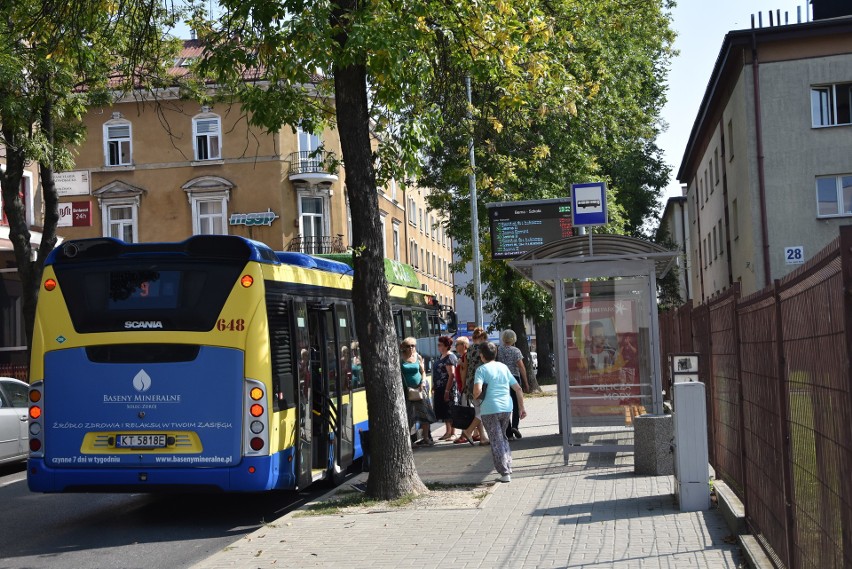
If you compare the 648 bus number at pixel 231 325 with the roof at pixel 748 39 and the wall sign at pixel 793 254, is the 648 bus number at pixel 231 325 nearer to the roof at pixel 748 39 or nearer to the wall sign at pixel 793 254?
the wall sign at pixel 793 254

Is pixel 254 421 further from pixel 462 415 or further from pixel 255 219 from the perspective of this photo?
pixel 255 219

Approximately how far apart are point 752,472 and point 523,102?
6.18 m

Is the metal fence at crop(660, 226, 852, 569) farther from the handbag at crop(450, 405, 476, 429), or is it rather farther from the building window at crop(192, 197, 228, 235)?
the building window at crop(192, 197, 228, 235)

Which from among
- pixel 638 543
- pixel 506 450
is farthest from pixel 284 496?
pixel 638 543

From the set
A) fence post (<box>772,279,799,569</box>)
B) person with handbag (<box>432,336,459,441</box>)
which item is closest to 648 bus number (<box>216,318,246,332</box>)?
fence post (<box>772,279,799,569</box>)

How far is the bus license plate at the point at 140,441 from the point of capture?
35.4 ft

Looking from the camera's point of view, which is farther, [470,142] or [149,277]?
[470,142]

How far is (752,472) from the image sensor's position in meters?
8.11

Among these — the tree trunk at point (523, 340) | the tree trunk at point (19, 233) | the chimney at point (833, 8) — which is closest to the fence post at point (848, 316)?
the tree trunk at point (19, 233)

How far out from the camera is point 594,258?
14.3 meters

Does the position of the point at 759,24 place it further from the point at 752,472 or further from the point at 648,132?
the point at 752,472

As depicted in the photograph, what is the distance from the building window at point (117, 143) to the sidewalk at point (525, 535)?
38.0 m

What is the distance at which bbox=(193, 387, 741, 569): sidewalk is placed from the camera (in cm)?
811

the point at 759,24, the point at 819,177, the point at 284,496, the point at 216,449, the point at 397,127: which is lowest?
the point at 284,496
